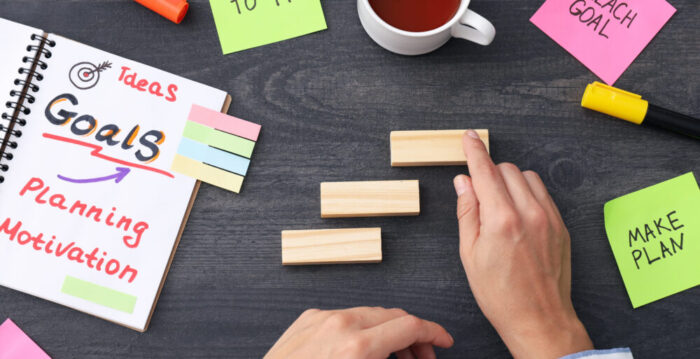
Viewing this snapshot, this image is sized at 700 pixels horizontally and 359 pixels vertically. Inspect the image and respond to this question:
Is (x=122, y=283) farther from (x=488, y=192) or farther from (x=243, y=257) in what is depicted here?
(x=488, y=192)

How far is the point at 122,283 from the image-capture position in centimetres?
69

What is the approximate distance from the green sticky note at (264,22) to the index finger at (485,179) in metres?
0.27

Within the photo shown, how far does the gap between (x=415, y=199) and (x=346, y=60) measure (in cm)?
22

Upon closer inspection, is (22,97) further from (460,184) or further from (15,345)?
(460,184)

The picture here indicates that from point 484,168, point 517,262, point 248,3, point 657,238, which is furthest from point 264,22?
point 657,238

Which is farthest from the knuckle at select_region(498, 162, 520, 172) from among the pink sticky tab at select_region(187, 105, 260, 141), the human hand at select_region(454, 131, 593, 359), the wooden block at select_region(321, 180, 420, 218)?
the pink sticky tab at select_region(187, 105, 260, 141)

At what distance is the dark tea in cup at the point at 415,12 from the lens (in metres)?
0.67

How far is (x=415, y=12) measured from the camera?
0.68m

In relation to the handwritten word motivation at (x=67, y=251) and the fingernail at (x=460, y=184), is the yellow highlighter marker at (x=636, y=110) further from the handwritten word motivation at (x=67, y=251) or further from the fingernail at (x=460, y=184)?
the handwritten word motivation at (x=67, y=251)

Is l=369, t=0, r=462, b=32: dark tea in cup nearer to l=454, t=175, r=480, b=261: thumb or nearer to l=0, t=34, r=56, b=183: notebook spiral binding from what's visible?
l=454, t=175, r=480, b=261: thumb

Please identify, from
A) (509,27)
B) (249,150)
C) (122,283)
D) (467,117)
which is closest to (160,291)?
(122,283)

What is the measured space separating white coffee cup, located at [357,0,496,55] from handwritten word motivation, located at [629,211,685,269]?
32cm

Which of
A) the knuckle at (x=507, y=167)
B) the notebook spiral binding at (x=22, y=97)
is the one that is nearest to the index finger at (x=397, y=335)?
the knuckle at (x=507, y=167)

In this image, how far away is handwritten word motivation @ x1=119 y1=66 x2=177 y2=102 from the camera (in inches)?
28.7
